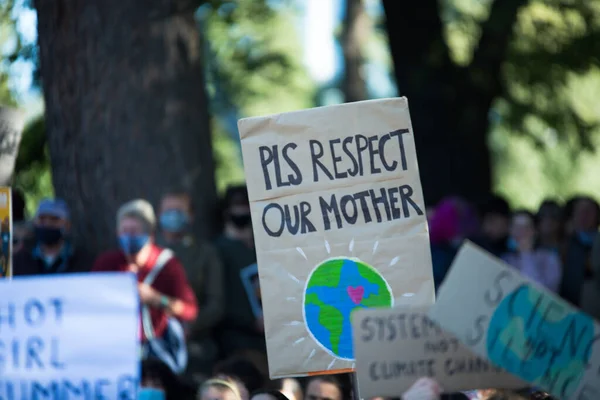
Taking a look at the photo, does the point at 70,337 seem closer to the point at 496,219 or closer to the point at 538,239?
the point at 496,219

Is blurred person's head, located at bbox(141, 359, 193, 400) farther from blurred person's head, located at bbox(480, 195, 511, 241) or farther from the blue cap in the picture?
blurred person's head, located at bbox(480, 195, 511, 241)

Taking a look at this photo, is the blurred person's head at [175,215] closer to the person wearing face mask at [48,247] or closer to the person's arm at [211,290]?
the person's arm at [211,290]

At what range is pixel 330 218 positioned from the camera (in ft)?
17.8

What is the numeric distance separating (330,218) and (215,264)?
8.96 feet

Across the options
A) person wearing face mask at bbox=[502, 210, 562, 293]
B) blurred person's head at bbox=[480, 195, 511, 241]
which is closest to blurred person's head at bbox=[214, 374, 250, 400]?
person wearing face mask at bbox=[502, 210, 562, 293]

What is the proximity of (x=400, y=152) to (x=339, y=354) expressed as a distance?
0.91 metres

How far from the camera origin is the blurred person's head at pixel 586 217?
9.18 metres

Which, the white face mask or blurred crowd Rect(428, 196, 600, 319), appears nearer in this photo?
the white face mask

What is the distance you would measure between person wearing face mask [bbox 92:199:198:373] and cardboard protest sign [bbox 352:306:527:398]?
266 centimetres

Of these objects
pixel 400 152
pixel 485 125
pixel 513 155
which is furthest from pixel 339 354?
pixel 513 155

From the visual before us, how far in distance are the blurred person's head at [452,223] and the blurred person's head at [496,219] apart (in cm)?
17

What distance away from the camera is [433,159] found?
12.3 metres

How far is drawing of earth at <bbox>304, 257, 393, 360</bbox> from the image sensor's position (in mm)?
5406

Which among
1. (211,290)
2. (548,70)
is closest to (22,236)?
(211,290)
